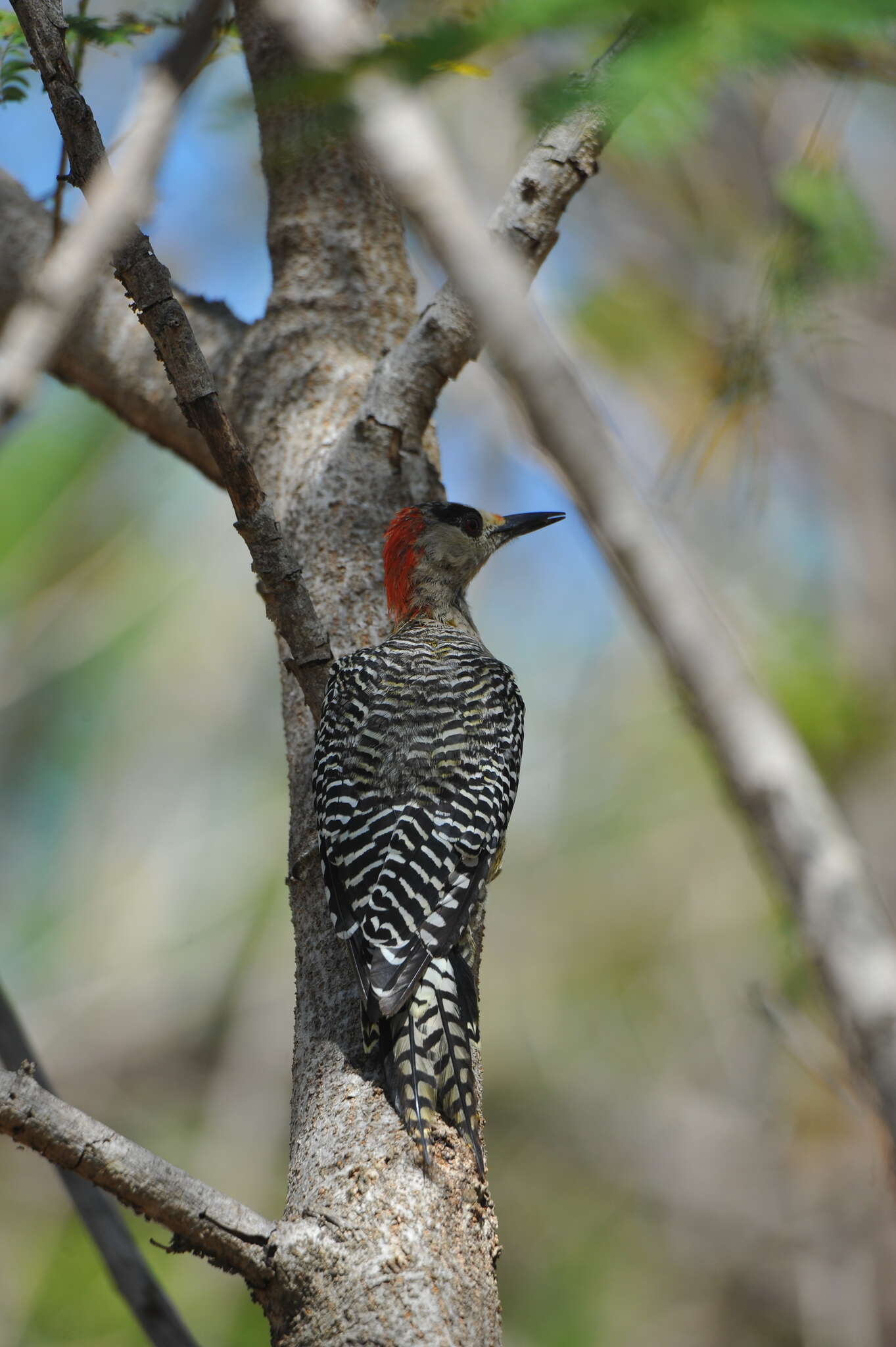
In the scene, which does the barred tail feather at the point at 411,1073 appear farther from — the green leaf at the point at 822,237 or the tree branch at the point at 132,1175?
the green leaf at the point at 822,237

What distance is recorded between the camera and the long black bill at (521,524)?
520 centimetres

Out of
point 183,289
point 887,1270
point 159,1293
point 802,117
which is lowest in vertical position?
point 159,1293

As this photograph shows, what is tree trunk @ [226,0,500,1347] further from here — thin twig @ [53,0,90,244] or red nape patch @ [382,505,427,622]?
thin twig @ [53,0,90,244]

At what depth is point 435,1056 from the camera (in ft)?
9.46

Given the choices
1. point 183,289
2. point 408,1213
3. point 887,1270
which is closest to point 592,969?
point 887,1270

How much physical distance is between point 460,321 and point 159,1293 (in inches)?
119

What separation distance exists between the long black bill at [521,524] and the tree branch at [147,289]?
5.80 ft

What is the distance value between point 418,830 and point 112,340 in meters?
2.49

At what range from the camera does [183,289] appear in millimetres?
4930

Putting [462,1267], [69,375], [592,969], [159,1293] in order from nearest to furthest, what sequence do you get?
[462,1267] < [159,1293] < [69,375] < [592,969]

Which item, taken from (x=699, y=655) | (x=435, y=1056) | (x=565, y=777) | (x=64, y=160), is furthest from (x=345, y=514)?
(x=565, y=777)

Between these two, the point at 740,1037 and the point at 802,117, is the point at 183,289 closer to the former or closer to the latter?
the point at 802,117

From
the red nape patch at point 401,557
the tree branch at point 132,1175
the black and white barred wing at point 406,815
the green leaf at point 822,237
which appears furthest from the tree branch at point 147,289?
the green leaf at point 822,237

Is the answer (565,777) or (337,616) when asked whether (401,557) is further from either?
(565,777)
